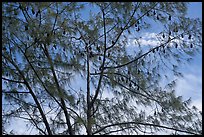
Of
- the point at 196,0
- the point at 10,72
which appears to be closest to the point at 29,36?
the point at 10,72

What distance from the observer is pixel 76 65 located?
11.7 ft

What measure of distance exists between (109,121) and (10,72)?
49.6 inches

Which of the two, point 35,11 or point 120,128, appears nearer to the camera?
point 35,11

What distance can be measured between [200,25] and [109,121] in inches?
59.0

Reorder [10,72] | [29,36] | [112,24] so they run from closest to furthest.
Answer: [29,36]
[10,72]
[112,24]

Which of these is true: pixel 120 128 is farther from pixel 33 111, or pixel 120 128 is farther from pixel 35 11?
pixel 35 11

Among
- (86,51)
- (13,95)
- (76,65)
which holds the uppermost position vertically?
(86,51)

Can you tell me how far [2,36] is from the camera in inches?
126

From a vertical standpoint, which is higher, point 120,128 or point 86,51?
point 86,51

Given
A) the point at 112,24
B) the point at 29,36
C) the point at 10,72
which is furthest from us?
the point at 112,24

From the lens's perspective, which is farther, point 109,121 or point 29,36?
point 109,121

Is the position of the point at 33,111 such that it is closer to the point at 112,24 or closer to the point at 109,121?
the point at 109,121

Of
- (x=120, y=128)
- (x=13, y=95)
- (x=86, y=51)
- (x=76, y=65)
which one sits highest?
(x=86, y=51)

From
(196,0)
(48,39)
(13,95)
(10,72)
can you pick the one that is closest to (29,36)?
(48,39)
